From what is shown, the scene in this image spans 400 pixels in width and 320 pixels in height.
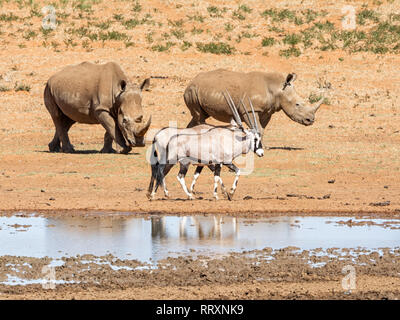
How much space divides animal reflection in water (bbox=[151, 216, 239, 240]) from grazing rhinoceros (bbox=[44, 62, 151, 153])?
6.82 meters

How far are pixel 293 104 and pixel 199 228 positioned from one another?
9.96 m

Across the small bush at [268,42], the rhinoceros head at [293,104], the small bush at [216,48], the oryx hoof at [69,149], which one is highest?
the small bush at [268,42]

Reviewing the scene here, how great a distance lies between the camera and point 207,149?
48.3 feet

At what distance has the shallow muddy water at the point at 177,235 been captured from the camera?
11312 mm

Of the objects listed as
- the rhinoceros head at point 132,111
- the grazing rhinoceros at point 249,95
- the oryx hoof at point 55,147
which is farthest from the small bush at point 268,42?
the rhinoceros head at point 132,111

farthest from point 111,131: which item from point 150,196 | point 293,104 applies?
point 150,196

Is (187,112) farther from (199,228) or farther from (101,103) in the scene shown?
(199,228)

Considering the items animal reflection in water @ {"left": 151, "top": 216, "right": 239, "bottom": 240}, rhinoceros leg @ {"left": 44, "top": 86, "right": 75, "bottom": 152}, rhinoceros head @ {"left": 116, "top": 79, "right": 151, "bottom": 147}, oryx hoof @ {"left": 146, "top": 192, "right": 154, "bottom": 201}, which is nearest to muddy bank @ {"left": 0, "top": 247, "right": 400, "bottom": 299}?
animal reflection in water @ {"left": 151, "top": 216, "right": 239, "bottom": 240}

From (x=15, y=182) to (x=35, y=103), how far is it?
11804 mm

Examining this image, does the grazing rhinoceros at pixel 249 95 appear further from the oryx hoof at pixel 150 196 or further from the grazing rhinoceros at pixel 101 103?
the oryx hoof at pixel 150 196

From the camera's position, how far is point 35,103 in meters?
29.3

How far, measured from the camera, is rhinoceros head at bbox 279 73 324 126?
72.5 ft
